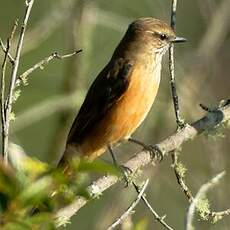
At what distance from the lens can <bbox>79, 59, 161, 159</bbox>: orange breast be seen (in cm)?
566

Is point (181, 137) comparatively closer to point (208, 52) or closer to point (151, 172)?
point (151, 172)

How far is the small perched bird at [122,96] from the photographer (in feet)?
18.7

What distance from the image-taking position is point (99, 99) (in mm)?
5898

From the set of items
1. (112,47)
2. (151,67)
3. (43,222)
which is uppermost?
(112,47)

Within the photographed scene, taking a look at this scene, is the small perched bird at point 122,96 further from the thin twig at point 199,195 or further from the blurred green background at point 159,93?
the thin twig at point 199,195

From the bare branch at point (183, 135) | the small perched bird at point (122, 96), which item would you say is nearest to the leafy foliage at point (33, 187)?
the bare branch at point (183, 135)

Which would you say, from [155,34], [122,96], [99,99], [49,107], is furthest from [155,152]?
[49,107]

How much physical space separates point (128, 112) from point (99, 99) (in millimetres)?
323

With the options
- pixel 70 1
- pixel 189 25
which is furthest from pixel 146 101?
pixel 189 25

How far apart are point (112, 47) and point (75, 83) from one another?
1.73 meters

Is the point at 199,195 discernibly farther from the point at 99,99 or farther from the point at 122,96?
the point at 99,99

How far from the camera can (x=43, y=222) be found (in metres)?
1.80

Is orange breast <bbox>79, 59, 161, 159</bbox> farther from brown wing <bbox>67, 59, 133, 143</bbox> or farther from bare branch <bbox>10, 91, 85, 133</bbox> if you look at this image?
bare branch <bbox>10, 91, 85, 133</bbox>

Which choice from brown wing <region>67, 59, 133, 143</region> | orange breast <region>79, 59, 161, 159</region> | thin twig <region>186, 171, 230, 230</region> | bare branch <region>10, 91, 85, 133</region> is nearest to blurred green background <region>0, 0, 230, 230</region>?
bare branch <region>10, 91, 85, 133</region>
